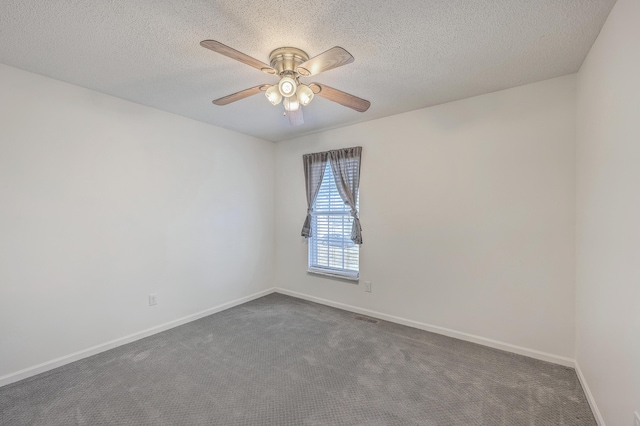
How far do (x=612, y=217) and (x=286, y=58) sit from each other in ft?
7.18

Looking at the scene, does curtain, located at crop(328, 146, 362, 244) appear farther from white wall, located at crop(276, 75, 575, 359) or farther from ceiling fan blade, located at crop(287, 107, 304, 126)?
ceiling fan blade, located at crop(287, 107, 304, 126)

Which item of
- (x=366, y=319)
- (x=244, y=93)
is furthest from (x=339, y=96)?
(x=366, y=319)

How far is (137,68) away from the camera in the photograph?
6.98 feet

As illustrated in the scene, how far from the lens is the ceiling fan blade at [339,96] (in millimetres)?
1898

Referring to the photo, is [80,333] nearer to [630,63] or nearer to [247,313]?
[247,313]

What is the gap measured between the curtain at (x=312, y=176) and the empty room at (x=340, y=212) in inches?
8.1

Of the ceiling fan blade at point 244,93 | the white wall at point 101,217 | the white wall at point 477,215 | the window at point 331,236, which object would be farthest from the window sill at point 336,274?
the ceiling fan blade at point 244,93

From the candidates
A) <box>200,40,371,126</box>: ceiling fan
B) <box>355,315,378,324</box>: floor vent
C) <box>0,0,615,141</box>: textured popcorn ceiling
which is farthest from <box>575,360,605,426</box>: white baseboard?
Result: <box>200,40,371,126</box>: ceiling fan

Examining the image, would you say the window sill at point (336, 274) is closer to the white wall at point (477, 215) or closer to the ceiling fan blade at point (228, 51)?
the white wall at point (477, 215)

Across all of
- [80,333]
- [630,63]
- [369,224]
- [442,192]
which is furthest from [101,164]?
[630,63]

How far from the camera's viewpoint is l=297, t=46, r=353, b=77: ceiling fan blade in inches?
59.1

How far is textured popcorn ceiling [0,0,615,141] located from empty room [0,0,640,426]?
17mm

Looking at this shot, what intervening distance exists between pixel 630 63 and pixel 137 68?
3.09 metres

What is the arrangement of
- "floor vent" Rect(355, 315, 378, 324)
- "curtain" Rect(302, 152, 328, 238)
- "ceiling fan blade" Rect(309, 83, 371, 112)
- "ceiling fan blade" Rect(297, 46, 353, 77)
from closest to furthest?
"ceiling fan blade" Rect(297, 46, 353, 77), "ceiling fan blade" Rect(309, 83, 371, 112), "floor vent" Rect(355, 315, 378, 324), "curtain" Rect(302, 152, 328, 238)
